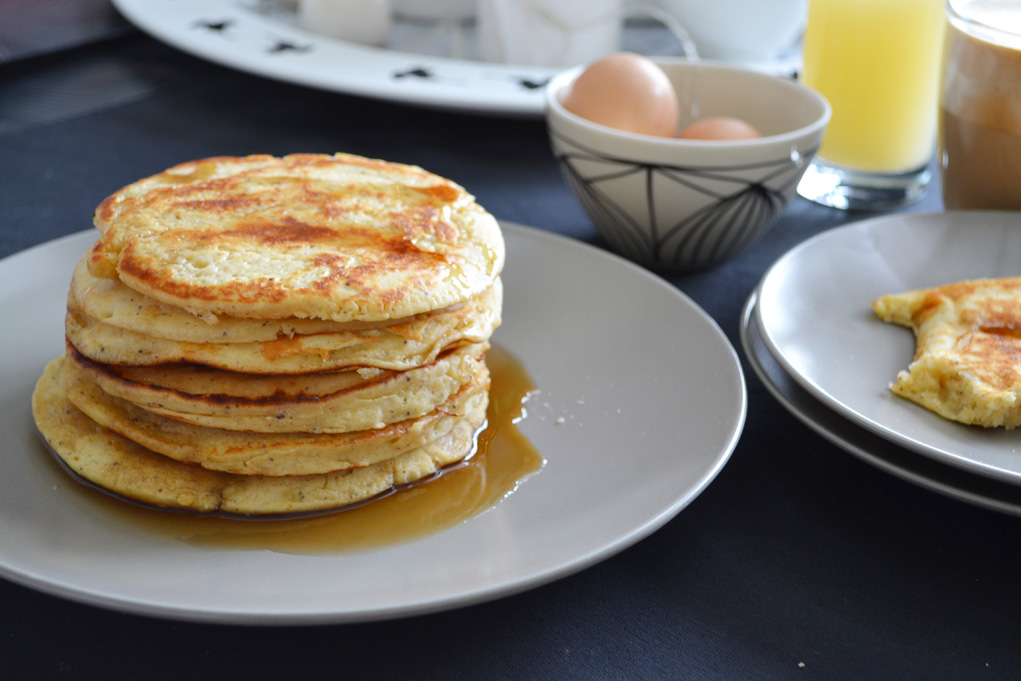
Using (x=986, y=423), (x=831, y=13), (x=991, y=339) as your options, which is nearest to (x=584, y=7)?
(x=831, y=13)

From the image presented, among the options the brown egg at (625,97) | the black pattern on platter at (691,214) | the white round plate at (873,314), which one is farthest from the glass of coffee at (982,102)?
the brown egg at (625,97)

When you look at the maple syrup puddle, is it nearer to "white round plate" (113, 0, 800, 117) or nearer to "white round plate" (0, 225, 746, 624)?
"white round plate" (0, 225, 746, 624)

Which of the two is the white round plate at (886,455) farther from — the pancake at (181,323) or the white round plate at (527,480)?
the pancake at (181,323)

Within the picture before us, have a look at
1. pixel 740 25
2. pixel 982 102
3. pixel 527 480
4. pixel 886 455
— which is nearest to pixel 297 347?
pixel 527 480

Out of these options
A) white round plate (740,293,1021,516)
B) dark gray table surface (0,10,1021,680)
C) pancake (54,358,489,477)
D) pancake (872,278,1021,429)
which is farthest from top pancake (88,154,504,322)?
pancake (872,278,1021,429)

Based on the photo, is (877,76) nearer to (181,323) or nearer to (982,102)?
(982,102)

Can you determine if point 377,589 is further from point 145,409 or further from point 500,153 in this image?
point 500,153
